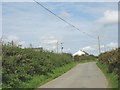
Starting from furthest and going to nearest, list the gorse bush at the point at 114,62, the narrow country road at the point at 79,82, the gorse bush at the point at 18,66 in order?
the gorse bush at the point at 114,62, the narrow country road at the point at 79,82, the gorse bush at the point at 18,66

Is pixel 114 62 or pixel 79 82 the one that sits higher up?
pixel 114 62

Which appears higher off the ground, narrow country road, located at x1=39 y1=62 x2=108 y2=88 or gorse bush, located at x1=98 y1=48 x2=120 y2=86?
gorse bush, located at x1=98 y1=48 x2=120 y2=86

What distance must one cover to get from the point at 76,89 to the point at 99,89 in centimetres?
131

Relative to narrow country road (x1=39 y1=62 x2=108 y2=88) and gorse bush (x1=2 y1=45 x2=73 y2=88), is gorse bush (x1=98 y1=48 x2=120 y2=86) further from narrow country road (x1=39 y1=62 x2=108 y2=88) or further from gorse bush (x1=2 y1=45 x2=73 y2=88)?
gorse bush (x1=2 y1=45 x2=73 y2=88)

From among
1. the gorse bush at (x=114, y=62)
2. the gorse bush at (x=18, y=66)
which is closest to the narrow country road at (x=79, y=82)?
the gorse bush at (x=114, y=62)

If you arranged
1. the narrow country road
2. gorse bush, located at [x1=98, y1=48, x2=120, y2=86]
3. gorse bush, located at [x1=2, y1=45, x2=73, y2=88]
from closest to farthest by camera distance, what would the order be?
gorse bush, located at [x1=2, y1=45, x2=73, y2=88]
the narrow country road
gorse bush, located at [x1=98, y1=48, x2=120, y2=86]

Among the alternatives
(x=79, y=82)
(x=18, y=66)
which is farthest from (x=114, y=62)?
(x=18, y=66)

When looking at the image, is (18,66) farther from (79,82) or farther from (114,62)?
(114,62)

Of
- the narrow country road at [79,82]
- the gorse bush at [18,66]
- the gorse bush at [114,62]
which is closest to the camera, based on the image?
the gorse bush at [18,66]

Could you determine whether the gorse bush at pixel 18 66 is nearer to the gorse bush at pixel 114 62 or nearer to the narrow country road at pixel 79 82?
the narrow country road at pixel 79 82

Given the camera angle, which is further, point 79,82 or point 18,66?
point 79,82

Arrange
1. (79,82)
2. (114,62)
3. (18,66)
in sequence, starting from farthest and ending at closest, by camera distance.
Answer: (114,62)
(79,82)
(18,66)

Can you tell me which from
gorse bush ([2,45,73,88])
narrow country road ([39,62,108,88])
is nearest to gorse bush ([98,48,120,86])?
narrow country road ([39,62,108,88])

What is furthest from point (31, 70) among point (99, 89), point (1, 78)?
point (99, 89)
